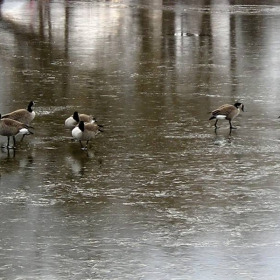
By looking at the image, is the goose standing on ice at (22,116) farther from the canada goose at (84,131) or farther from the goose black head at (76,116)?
the canada goose at (84,131)

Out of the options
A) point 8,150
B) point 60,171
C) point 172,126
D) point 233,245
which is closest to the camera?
point 233,245

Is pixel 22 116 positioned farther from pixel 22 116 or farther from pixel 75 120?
pixel 75 120

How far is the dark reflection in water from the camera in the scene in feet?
31.9

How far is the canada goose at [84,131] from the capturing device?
47.8 ft

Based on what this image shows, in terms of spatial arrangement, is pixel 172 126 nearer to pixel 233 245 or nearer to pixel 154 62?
pixel 233 245

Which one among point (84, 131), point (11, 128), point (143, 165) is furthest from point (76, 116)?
point (143, 165)

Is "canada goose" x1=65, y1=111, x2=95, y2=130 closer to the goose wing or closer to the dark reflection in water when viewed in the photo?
the dark reflection in water

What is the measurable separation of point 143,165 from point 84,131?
1.36 m

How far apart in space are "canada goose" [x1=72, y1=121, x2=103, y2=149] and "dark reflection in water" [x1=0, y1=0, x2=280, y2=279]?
0.22 metres

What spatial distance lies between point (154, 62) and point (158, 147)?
9845 millimetres

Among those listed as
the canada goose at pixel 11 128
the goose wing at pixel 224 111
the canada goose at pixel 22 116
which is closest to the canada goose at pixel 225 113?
the goose wing at pixel 224 111

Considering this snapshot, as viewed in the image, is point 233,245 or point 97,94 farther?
point 97,94

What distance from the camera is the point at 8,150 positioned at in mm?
14711

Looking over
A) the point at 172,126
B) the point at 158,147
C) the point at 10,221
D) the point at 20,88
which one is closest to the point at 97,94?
the point at 20,88
